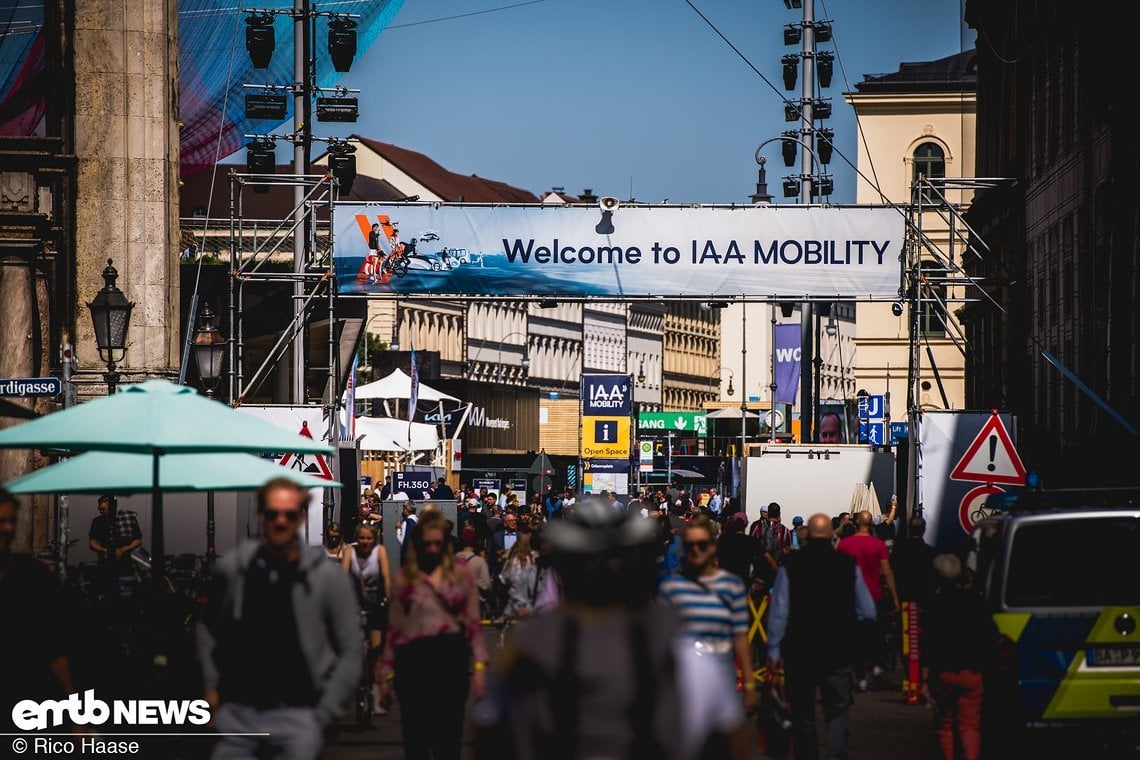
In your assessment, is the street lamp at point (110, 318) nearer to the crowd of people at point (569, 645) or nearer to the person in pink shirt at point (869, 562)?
the crowd of people at point (569, 645)

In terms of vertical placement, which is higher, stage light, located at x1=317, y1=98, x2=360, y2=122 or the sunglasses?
Answer: stage light, located at x1=317, y1=98, x2=360, y2=122

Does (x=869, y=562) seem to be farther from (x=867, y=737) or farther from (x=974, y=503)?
(x=867, y=737)

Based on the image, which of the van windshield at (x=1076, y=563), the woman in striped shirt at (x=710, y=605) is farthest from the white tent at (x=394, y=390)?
the woman in striped shirt at (x=710, y=605)

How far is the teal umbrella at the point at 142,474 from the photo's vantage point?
12.3 m

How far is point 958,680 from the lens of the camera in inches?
472

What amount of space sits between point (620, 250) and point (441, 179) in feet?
369

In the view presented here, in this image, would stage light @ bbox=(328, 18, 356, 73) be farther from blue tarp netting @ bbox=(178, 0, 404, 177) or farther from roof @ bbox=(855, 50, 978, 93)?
roof @ bbox=(855, 50, 978, 93)

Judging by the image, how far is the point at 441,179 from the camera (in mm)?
140125

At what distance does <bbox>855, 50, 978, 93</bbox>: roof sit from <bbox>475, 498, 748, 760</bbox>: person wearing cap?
74.3m

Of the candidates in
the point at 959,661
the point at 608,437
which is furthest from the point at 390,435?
the point at 959,661

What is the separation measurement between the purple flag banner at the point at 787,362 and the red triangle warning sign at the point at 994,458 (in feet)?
94.7

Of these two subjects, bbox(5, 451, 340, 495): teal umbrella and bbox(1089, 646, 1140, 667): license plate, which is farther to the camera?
bbox(1089, 646, 1140, 667): license plate

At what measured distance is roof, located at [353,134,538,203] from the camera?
435 ft

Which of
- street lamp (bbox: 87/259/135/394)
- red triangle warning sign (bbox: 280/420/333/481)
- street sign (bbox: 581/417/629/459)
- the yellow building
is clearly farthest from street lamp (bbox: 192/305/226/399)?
the yellow building
